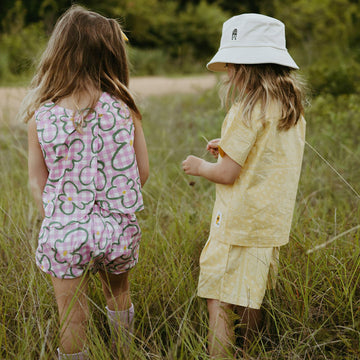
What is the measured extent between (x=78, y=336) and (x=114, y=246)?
0.33m

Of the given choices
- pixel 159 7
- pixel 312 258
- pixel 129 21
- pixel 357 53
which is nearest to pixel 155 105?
pixel 357 53

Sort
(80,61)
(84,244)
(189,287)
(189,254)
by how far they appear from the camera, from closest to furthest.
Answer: (84,244) → (80,61) → (189,287) → (189,254)

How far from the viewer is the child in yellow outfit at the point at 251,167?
1.70m

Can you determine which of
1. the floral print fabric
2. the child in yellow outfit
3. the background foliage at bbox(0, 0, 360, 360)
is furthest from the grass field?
the floral print fabric

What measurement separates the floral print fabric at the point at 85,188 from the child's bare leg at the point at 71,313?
46mm

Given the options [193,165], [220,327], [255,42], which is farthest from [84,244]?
[255,42]

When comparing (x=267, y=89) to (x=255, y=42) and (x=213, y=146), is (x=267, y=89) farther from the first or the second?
(x=213, y=146)

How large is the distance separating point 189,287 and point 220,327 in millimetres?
241

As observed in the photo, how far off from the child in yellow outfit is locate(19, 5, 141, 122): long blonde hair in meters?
0.39

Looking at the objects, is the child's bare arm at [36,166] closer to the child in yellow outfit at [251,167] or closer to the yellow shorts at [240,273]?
the child in yellow outfit at [251,167]

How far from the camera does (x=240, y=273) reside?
70.7 inches

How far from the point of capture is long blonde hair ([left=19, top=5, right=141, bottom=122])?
166 cm

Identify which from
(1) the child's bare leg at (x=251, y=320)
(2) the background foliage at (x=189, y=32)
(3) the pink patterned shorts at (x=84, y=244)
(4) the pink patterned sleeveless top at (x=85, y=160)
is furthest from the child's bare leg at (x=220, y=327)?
(2) the background foliage at (x=189, y=32)

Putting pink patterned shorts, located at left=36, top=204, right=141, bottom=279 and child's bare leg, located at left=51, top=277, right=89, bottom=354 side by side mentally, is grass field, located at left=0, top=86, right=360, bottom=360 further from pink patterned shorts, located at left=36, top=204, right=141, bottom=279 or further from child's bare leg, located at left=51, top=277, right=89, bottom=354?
pink patterned shorts, located at left=36, top=204, right=141, bottom=279
